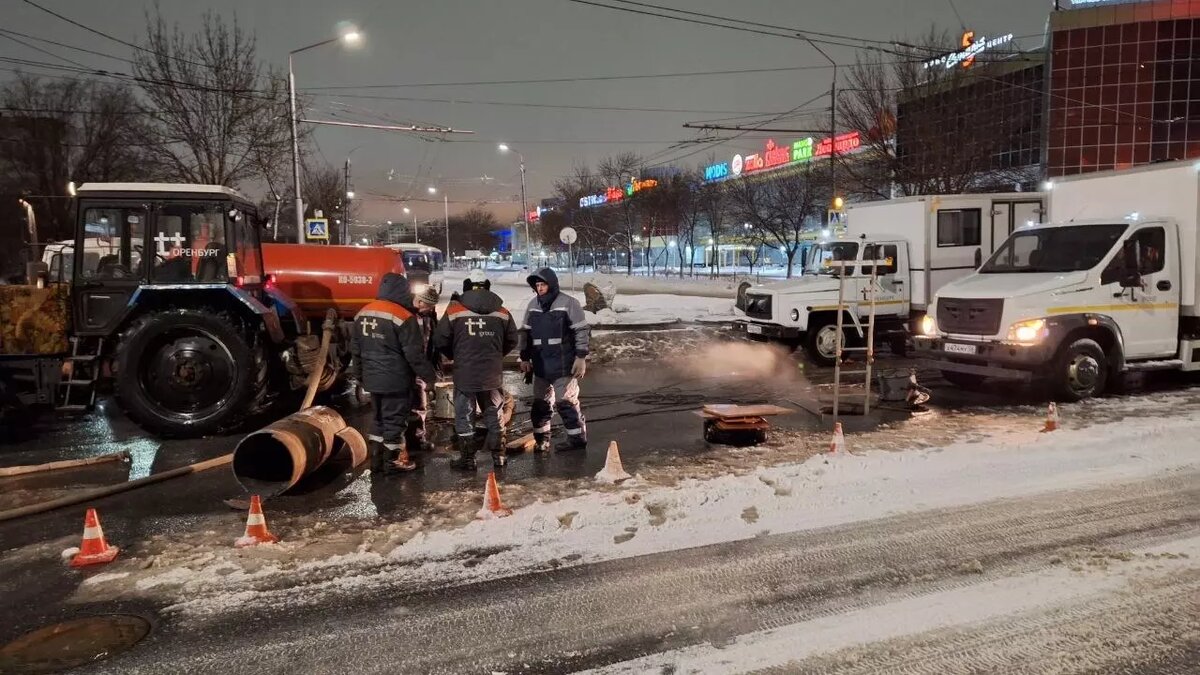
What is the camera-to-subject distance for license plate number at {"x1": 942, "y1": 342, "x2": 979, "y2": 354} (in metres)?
10.4

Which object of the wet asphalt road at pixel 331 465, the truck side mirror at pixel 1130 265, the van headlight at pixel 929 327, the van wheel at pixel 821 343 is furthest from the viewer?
the van wheel at pixel 821 343

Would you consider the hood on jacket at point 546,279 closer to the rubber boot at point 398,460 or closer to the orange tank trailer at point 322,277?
the rubber boot at point 398,460

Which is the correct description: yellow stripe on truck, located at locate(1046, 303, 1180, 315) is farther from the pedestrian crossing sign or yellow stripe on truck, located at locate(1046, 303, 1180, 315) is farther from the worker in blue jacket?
the pedestrian crossing sign

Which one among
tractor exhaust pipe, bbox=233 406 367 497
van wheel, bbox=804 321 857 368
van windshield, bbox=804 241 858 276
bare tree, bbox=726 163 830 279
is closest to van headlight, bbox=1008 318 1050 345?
van windshield, bbox=804 241 858 276

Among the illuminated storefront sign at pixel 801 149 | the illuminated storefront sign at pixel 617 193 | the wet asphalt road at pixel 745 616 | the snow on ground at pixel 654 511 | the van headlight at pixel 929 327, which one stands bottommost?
the wet asphalt road at pixel 745 616

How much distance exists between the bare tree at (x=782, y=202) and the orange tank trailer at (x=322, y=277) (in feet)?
80.0

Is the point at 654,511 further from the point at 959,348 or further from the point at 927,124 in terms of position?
the point at 927,124

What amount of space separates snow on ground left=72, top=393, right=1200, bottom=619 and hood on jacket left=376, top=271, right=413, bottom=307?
75.5 inches

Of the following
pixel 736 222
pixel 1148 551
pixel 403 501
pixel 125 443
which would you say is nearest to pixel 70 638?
pixel 403 501

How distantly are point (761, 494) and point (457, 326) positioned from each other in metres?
3.25

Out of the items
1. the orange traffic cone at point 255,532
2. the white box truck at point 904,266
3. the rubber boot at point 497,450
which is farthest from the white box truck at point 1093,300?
the orange traffic cone at point 255,532

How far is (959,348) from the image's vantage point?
10609mm

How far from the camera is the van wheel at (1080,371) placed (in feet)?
32.8

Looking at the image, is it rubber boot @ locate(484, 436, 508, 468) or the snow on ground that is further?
rubber boot @ locate(484, 436, 508, 468)
